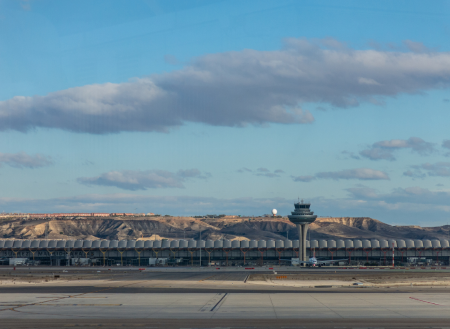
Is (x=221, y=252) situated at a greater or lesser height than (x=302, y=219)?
lesser

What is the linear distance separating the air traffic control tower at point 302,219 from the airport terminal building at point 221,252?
4.89 metres

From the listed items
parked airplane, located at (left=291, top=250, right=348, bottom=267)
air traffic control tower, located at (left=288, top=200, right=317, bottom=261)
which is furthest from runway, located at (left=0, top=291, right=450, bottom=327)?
air traffic control tower, located at (left=288, top=200, right=317, bottom=261)

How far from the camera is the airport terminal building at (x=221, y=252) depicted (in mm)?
172875

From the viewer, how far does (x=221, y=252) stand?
175 m

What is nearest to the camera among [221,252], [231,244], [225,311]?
[225,311]

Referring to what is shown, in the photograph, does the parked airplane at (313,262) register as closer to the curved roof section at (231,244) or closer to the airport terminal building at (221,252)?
the airport terminal building at (221,252)

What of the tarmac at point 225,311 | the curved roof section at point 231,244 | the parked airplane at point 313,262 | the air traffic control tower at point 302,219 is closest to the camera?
the tarmac at point 225,311

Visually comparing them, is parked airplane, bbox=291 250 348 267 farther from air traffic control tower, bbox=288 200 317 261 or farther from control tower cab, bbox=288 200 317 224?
control tower cab, bbox=288 200 317 224

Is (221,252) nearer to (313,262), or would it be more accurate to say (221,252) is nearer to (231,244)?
(231,244)

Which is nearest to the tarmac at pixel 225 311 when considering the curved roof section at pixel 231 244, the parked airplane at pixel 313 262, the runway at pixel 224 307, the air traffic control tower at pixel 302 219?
the runway at pixel 224 307

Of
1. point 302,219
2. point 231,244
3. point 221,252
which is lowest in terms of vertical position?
point 221,252

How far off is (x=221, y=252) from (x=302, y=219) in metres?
34.5

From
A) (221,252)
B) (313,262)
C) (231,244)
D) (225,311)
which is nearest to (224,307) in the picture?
(225,311)
